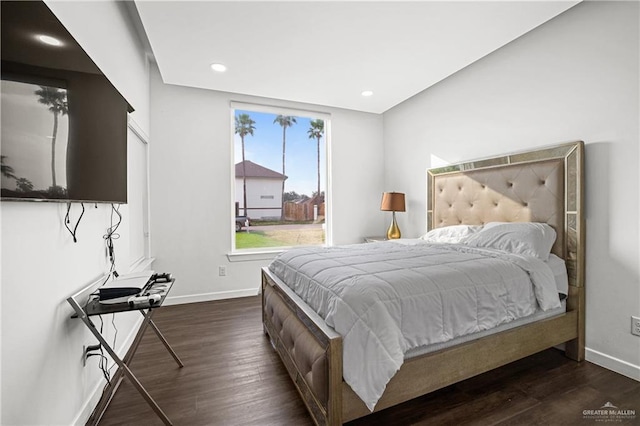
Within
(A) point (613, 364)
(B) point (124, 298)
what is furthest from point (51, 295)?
(A) point (613, 364)

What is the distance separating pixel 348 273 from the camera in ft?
5.63

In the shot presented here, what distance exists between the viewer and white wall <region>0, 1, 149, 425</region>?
3.29ft

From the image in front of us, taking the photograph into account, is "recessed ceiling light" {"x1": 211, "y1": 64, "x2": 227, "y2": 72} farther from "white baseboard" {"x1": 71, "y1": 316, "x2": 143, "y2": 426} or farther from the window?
"white baseboard" {"x1": 71, "y1": 316, "x2": 143, "y2": 426}

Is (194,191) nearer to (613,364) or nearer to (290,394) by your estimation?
(290,394)

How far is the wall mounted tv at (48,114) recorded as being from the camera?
3.03 ft

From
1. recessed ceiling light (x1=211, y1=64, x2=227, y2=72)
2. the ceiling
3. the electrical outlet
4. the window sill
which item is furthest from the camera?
the window sill

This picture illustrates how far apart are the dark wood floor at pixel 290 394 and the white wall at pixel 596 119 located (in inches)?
16.2

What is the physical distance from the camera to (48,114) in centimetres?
111

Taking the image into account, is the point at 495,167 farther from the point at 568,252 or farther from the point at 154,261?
the point at 154,261

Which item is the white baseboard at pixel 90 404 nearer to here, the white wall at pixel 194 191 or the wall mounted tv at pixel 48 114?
the wall mounted tv at pixel 48 114

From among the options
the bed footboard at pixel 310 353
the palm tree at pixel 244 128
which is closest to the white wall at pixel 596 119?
the bed footboard at pixel 310 353

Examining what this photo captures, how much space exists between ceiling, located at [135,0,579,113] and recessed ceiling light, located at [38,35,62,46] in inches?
47.2

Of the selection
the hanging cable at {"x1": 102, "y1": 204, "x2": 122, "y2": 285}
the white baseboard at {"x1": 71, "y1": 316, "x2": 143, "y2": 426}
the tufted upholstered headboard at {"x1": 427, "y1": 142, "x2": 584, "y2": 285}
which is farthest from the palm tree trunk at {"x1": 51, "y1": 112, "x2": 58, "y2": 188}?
the tufted upholstered headboard at {"x1": 427, "y1": 142, "x2": 584, "y2": 285}

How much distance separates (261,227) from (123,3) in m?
2.70
